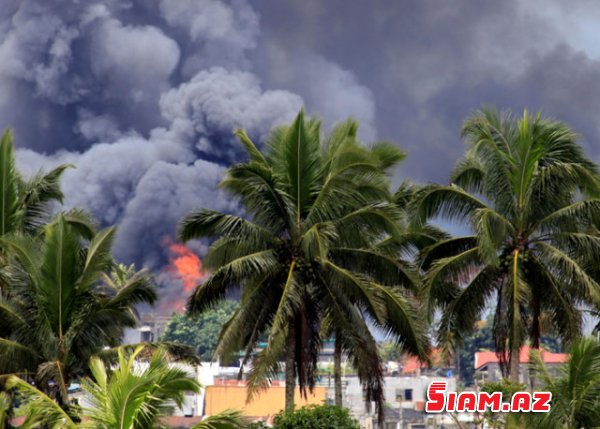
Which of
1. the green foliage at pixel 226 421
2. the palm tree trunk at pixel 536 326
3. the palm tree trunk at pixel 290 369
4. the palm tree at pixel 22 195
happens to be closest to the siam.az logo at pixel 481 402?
the palm tree trunk at pixel 536 326

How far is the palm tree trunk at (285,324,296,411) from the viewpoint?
33.0m

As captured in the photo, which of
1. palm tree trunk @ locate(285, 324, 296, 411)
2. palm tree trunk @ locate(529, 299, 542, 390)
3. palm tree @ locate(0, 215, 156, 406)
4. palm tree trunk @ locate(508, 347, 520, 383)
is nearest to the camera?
palm tree @ locate(0, 215, 156, 406)

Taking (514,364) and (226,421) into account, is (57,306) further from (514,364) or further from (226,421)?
(514,364)

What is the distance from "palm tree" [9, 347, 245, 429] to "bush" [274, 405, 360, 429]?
841cm

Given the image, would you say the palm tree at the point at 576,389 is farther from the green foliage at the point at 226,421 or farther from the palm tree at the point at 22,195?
the palm tree at the point at 22,195

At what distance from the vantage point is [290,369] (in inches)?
1309

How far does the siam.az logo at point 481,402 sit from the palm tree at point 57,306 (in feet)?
31.6

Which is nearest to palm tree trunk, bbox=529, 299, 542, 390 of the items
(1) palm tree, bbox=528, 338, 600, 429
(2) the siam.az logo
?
(2) the siam.az logo

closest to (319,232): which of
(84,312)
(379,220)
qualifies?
(379,220)

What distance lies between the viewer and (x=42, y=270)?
2966cm

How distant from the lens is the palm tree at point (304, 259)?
107 ft

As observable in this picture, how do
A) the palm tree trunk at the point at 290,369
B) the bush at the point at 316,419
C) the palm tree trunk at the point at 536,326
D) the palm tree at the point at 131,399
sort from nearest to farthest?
the palm tree at the point at 131,399 < the bush at the point at 316,419 < the palm tree trunk at the point at 290,369 < the palm tree trunk at the point at 536,326

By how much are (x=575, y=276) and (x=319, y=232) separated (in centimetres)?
842

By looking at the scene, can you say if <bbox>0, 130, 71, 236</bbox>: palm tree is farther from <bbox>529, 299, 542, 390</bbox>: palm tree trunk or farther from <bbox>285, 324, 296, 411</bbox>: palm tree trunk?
<bbox>529, 299, 542, 390</bbox>: palm tree trunk
